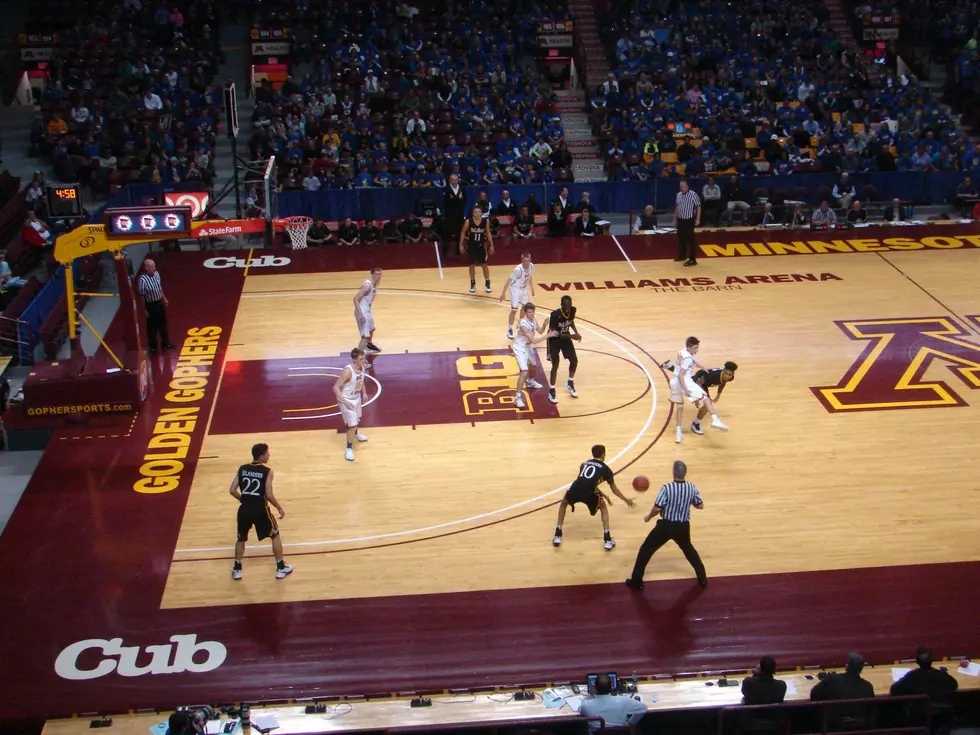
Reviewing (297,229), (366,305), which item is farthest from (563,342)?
(297,229)

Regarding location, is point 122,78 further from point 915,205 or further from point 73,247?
point 915,205

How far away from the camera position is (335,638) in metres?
13.0

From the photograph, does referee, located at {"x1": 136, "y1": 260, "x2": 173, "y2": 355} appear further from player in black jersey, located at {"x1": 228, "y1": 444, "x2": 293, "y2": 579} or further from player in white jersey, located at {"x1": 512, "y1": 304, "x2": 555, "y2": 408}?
player in black jersey, located at {"x1": 228, "y1": 444, "x2": 293, "y2": 579}

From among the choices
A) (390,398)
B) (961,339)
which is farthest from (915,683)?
(961,339)

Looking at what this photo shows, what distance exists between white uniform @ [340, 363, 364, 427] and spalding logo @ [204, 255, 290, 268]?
10229 millimetres

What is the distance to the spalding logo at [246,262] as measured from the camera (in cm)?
2650

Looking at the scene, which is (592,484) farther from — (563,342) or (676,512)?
(563,342)

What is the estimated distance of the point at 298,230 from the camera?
2762cm

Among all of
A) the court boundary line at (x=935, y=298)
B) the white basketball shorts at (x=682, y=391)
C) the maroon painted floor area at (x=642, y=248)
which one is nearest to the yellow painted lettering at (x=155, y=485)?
the white basketball shorts at (x=682, y=391)

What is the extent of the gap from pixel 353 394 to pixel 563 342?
→ 374cm

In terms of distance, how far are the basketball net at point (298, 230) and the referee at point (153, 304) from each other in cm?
663

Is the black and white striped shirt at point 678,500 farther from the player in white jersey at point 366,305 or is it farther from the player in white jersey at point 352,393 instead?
the player in white jersey at point 366,305

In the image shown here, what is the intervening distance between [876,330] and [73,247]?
14372 millimetres

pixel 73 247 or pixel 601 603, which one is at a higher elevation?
pixel 73 247
